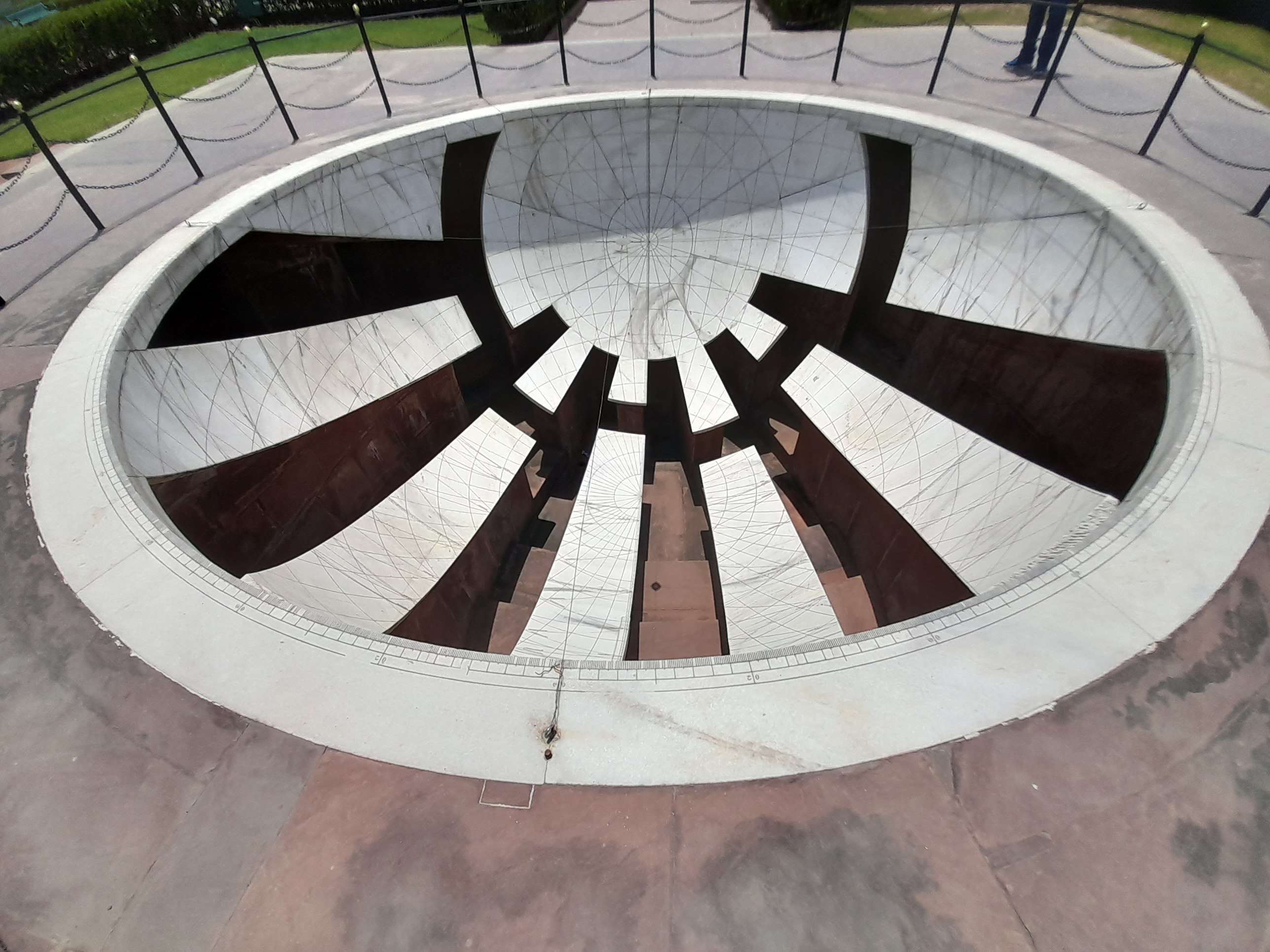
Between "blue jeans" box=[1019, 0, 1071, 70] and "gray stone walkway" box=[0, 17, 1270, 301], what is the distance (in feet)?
1.64

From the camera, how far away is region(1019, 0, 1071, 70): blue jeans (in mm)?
10391

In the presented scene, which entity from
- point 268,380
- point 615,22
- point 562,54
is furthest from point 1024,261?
point 615,22

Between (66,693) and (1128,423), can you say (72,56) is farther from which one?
(1128,423)

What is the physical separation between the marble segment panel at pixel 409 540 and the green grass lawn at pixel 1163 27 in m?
12.2

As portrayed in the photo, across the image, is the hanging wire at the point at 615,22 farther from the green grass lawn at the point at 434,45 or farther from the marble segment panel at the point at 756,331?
the marble segment panel at the point at 756,331

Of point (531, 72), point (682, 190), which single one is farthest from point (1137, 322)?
point (531, 72)

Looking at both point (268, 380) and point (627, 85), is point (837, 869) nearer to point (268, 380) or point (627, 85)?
point (268, 380)

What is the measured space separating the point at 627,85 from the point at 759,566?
874cm

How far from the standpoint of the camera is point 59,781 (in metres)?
3.60

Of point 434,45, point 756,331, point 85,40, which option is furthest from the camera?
point 85,40

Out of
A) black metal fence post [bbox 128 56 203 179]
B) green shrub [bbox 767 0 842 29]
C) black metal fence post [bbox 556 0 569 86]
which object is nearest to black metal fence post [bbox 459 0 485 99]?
black metal fence post [bbox 556 0 569 86]

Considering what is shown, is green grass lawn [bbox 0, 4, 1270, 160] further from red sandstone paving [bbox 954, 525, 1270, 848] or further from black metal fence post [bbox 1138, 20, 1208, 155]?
red sandstone paving [bbox 954, 525, 1270, 848]

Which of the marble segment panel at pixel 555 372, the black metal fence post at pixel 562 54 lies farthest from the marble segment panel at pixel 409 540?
the black metal fence post at pixel 562 54

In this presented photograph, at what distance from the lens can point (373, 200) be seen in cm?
895
